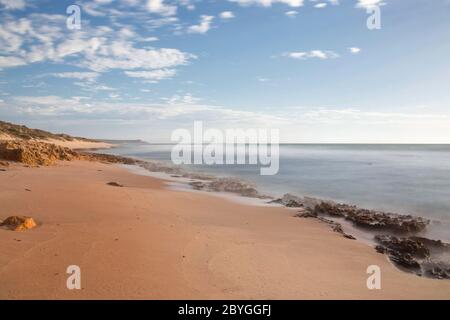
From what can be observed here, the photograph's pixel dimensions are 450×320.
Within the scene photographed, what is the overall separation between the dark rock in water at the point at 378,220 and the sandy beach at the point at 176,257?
Answer: 166 cm

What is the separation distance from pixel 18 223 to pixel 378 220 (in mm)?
9015

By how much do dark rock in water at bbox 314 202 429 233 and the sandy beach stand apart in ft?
5.44

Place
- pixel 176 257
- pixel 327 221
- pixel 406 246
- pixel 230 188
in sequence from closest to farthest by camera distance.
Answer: pixel 176 257 < pixel 406 246 < pixel 327 221 < pixel 230 188

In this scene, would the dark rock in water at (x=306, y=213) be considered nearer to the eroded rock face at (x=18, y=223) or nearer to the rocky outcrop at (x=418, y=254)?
the rocky outcrop at (x=418, y=254)

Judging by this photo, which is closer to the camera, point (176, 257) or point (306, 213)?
point (176, 257)

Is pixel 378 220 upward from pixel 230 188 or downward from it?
downward

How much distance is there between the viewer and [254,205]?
11.9 meters

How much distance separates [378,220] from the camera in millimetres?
10148

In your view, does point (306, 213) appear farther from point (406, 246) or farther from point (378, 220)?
point (406, 246)

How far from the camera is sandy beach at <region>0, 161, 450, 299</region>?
4348mm

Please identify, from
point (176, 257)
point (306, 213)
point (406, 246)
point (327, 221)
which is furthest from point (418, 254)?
point (176, 257)

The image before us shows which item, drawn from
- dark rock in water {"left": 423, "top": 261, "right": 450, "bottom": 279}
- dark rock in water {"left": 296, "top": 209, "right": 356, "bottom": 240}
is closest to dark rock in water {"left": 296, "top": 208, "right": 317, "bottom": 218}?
dark rock in water {"left": 296, "top": 209, "right": 356, "bottom": 240}

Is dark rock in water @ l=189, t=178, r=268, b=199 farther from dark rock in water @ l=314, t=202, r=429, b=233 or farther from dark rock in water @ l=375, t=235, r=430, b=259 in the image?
dark rock in water @ l=375, t=235, r=430, b=259
